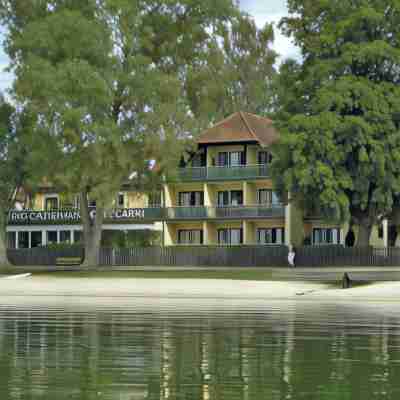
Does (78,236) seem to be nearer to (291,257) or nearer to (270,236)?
(270,236)

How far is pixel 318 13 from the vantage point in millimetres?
70188

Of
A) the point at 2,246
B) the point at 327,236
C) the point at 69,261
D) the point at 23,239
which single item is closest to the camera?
the point at 69,261

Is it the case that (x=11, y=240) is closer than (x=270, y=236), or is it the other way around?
(x=270, y=236)

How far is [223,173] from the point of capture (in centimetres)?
8756

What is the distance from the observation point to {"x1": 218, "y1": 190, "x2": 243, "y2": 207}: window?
8894cm

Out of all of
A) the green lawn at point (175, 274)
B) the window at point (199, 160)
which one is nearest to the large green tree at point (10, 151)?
the green lawn at point (175, 274)

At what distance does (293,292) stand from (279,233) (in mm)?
42238

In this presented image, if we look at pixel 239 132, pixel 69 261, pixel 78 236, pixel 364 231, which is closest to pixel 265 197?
pixel 239 132

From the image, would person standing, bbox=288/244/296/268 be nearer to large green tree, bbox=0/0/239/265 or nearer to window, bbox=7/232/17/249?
large green tree, bbox=0/0/239/265

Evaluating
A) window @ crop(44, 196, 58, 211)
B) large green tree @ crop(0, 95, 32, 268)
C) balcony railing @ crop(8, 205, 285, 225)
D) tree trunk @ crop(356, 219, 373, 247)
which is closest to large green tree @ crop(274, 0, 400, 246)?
tree trunk @ crop(356, 219, 373, 247)

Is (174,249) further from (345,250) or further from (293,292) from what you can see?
(293,292)

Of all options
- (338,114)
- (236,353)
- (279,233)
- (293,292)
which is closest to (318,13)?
(338,114)

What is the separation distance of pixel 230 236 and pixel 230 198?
9.83ft

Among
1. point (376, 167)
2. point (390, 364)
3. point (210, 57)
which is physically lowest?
point (390, 364)
